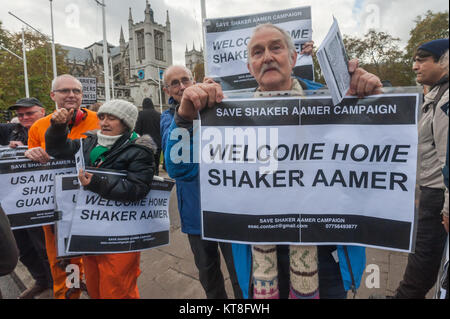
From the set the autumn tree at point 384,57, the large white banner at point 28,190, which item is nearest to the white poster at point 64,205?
the large white banner at point 28,190

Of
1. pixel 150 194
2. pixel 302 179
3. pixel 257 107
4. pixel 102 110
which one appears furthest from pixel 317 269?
pixel 102 110

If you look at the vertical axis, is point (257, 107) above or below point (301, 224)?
above

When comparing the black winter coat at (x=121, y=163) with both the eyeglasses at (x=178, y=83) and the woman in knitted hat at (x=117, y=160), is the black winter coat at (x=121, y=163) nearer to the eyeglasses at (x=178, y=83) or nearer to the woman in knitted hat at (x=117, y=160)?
the woman in knitted hat at (x=117, y=160)

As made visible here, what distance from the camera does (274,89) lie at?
4.80 ft

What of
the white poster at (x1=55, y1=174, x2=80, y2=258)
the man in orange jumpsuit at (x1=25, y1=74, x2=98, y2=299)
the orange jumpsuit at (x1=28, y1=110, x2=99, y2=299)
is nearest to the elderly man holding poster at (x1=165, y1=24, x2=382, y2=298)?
the white poster at (x1=55, y1=174, x2=80, y2=258)

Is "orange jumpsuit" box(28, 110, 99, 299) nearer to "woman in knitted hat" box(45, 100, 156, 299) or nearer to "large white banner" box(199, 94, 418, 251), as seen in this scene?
"woman in knitted hat" box(45, 100, 156, 299)

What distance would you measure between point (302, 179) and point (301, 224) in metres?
0.24

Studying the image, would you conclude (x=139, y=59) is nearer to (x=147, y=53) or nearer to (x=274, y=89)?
(x=147, y=53)

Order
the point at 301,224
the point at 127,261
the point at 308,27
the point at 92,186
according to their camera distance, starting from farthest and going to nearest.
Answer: the point at 308,27
the point at 127,261
the point at 92,186
the point at 301,224

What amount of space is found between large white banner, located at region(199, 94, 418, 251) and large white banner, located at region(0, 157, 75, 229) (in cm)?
157

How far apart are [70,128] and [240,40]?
221cm
